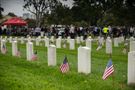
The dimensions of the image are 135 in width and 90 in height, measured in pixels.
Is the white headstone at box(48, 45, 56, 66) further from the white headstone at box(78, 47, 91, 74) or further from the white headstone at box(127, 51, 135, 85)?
the white headstone at box(127, 51, 135, 85)

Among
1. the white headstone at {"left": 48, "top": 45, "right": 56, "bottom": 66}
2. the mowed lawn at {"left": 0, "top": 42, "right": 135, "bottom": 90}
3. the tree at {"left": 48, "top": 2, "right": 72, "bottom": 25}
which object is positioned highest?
the tree at {"left": 48, "top": 2, "right": 72, "bottom": 25}

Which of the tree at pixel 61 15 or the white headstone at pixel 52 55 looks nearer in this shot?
the white headstone at pixel 52 55

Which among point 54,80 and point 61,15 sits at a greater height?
point 61,15

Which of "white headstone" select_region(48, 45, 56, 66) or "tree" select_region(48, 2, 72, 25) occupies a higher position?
"tree" select_region(48, 2, 72, 25)

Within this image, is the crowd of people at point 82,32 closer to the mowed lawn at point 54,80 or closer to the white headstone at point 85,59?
the mowed lawn at point 54,80

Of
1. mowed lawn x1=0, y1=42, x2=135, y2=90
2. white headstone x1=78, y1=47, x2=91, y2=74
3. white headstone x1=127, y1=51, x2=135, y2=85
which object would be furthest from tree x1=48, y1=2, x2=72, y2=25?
white headstone x1=127, y1=51, x2=135, y2=85

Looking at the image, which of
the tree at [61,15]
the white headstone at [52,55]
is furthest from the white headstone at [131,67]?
the tree at [61,15]

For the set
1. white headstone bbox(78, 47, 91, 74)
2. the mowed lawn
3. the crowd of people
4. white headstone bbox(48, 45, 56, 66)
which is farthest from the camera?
the crowd of people

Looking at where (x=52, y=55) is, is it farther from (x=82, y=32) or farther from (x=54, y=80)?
(x=82, y=32)

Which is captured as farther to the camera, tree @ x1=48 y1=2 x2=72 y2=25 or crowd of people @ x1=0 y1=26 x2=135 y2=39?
tree @ x1=48 y1=2 x2=72 y2=25

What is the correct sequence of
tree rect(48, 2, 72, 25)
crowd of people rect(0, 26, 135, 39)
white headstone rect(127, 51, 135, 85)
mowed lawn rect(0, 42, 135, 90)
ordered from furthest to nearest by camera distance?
1. tree rect(48, 2, 72, 25)
2. crowd of people rect(0, 26, 135, 39)
3. white headstone rect(127, 51, 135, 85)
4. mowed lawn rect(0, 42, 135, 90)

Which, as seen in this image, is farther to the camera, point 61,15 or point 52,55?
point 61,15

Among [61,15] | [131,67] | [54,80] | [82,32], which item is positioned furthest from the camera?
[61,15]

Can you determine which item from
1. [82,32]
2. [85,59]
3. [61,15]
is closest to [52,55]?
[85,59]
